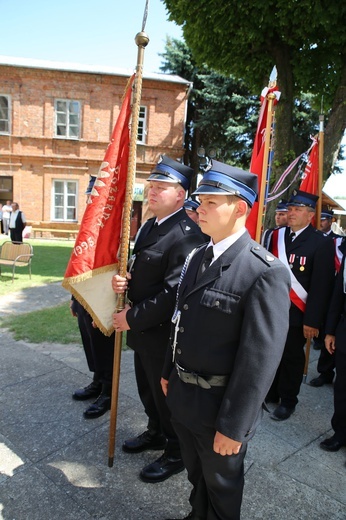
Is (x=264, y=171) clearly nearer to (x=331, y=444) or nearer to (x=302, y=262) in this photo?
(x=302, y=262)

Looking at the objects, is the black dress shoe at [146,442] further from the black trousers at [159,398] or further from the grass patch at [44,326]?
the grass patch at [44,326]

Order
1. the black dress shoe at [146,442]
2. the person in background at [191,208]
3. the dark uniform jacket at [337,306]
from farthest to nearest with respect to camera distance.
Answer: the person in background at [191,208] < the dark uniform jacket at [337,306] < the black dress shoe at [146,442]

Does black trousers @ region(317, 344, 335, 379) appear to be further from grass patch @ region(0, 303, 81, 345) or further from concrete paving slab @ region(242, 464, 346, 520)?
grass patch @ region(0, 303, 81, 345)

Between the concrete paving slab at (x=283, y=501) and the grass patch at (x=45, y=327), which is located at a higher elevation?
the concrete paving slab at (x=283, y=501)

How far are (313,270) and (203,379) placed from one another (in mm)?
2139

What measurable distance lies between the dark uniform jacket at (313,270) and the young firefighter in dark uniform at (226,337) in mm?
1857

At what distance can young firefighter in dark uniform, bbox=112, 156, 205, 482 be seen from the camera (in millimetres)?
2549

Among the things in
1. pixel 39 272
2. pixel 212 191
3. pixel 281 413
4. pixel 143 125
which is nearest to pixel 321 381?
pixel 281 413

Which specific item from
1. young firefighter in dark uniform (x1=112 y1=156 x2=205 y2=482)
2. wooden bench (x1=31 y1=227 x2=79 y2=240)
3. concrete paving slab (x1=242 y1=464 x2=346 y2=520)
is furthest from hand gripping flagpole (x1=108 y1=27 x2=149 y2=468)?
wooden bench (x1=31 y1=227 x2=79 y2=240)

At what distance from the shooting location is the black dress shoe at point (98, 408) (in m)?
3.32

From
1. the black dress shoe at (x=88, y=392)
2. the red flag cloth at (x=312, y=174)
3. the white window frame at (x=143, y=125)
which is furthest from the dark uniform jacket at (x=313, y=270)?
the white window frame at (x=143, y=125)

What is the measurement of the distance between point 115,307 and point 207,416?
1335 mm

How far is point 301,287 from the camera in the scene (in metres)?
3.63

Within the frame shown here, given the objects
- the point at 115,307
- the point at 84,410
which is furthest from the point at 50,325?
the point at 115,307
